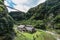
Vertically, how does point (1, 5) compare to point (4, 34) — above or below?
above

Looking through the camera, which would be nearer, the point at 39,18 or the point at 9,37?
the point at 9,37

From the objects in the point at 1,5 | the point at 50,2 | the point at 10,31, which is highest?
the point at 50,2

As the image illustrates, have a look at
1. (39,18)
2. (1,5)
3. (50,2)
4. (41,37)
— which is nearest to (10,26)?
(1,5)

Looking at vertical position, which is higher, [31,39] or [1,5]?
[1,5]

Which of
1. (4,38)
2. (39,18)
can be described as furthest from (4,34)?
(39,18)

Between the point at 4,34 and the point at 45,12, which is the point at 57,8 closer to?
the point at 45,12

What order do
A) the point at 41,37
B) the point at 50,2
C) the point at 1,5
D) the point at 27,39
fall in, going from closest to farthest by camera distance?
the point at 1,5 < the point at 27,39 < the point at 41,37 < the point at 50,2

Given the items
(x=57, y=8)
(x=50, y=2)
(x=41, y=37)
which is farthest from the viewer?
(x=50, y=2)

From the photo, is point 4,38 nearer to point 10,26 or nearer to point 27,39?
point 10,26

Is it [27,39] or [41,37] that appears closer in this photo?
[27,39]
